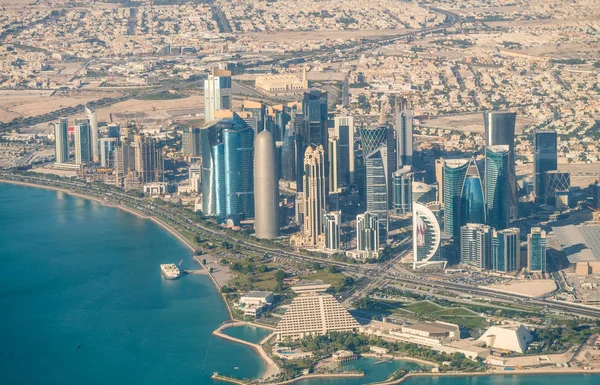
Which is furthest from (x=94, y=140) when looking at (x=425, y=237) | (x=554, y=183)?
(x=425, y=237)

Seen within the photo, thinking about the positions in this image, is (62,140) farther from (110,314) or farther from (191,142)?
(110,314)

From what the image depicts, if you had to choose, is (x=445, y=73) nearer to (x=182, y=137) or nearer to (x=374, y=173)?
(x=182, y=137)

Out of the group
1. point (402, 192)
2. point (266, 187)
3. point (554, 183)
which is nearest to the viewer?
point (266, 187)

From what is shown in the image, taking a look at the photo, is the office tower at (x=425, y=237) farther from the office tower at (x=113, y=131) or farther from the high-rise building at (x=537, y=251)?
the office tower at (x=113, y=131)

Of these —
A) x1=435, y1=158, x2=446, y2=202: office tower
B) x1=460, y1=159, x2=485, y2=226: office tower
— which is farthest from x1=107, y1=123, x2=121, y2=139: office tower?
x1=460, y1=159, x2=485, y2=226: office tower

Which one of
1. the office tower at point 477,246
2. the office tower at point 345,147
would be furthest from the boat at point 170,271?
the office tower at point 345,147

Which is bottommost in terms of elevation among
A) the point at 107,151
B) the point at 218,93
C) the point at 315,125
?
the point at 107,151

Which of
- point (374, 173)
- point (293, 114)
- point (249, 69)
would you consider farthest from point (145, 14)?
point (374, 173)
